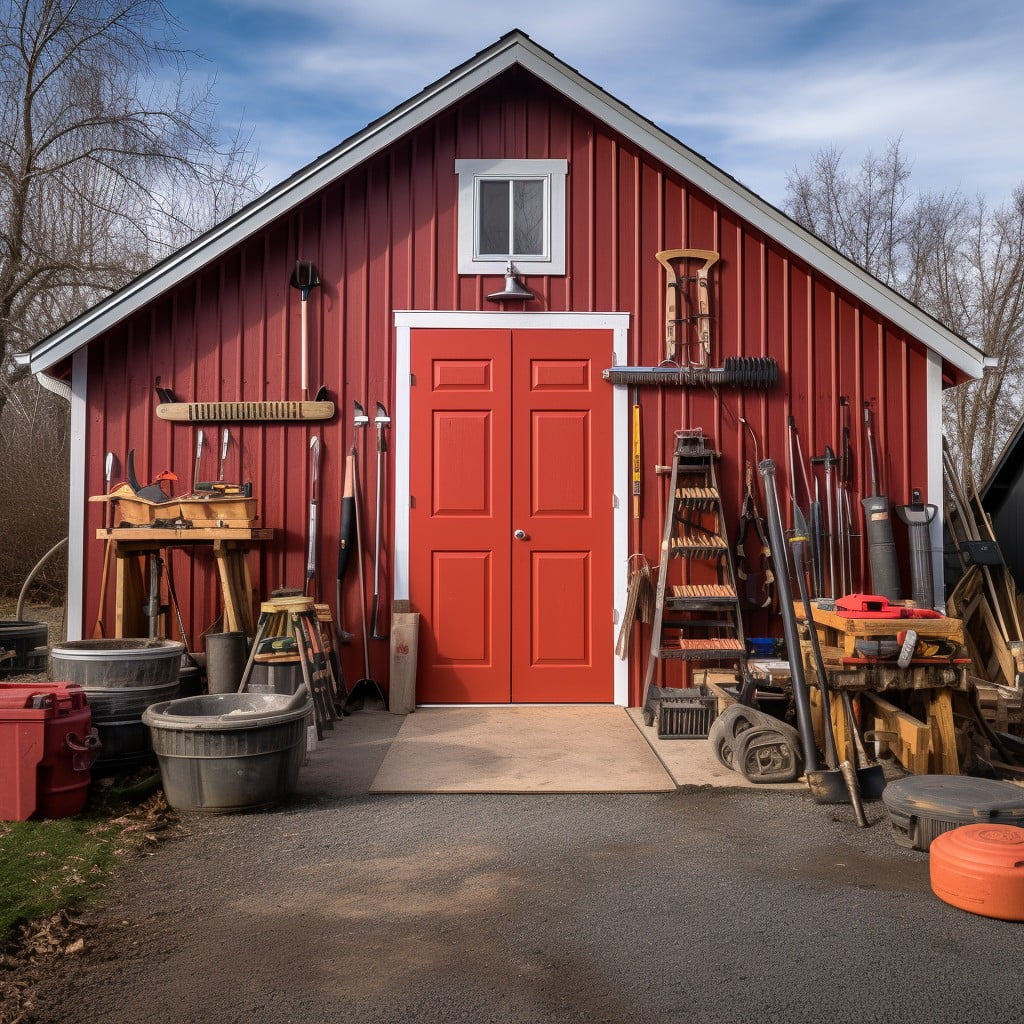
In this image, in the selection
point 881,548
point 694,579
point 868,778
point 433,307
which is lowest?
point 868,778

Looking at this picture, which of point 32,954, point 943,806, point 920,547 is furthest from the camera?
point 920,547

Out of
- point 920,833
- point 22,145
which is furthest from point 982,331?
point 920,833

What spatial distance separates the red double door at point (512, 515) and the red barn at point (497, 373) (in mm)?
17

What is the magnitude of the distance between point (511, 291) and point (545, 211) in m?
0.71

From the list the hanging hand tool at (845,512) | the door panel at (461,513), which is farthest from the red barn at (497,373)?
the hanging hand tool at (845,512)

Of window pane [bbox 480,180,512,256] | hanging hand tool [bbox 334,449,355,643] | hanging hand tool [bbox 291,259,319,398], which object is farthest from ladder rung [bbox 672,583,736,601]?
hanging hand tool [bbox 291,259,319,398]

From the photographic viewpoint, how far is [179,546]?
293 inches

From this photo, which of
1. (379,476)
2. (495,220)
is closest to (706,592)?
(379,476)

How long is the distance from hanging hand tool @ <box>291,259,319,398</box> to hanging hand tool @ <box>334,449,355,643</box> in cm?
68

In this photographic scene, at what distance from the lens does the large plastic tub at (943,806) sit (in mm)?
4094

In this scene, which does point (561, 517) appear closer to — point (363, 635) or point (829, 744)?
point (363, 635)

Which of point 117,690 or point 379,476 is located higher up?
point 379,476

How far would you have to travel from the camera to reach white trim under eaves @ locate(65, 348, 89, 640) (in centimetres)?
756

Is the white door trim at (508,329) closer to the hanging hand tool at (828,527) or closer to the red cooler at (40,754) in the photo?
the hanging hand tool at (828,527)
